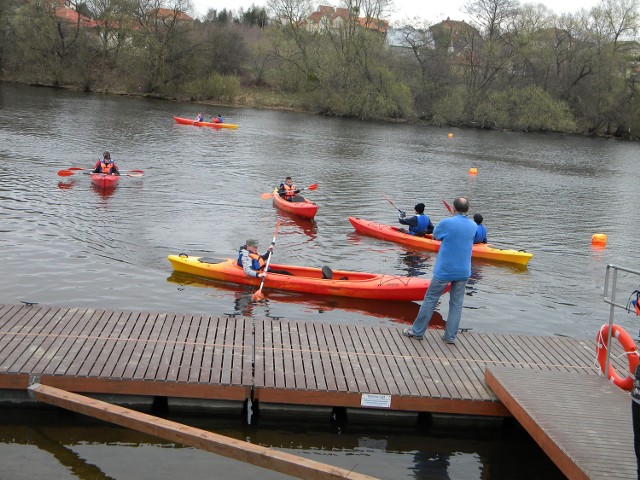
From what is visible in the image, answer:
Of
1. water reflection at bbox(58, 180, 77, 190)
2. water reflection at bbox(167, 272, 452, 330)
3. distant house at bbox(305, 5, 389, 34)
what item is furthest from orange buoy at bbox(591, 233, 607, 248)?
distant house at bbox(305, 5, 389, 34)

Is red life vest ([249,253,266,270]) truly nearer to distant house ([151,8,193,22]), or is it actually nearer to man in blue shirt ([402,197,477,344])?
man in blue shirt ([402,197,477,344])

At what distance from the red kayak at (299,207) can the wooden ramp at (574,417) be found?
1178 cm

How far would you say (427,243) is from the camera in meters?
17.1

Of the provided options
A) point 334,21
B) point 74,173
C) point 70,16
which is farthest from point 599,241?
point 70,16

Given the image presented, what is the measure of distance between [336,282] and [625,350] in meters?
5.91

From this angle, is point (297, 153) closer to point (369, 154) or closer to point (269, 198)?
point (369, 154)

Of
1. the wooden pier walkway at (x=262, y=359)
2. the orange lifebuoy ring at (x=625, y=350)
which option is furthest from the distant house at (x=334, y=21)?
the orange lifebuoy ring at (x=625, y=350)

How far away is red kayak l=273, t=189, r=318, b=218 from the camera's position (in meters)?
19.3

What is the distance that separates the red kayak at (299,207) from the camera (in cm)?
1934

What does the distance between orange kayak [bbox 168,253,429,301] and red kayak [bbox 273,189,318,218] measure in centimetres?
613

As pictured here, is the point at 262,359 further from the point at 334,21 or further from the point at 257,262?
the point at 334,21

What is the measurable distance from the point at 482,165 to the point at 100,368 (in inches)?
1250

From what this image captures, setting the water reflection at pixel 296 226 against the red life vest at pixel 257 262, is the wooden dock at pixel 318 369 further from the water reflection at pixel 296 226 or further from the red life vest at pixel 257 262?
the water reflection at pixel 296 226

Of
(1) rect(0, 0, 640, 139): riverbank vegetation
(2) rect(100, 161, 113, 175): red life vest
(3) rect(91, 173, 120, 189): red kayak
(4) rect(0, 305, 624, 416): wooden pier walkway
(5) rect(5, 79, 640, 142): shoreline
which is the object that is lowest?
(4) rect(0, 305, 624, 416): wooden pier walkway
